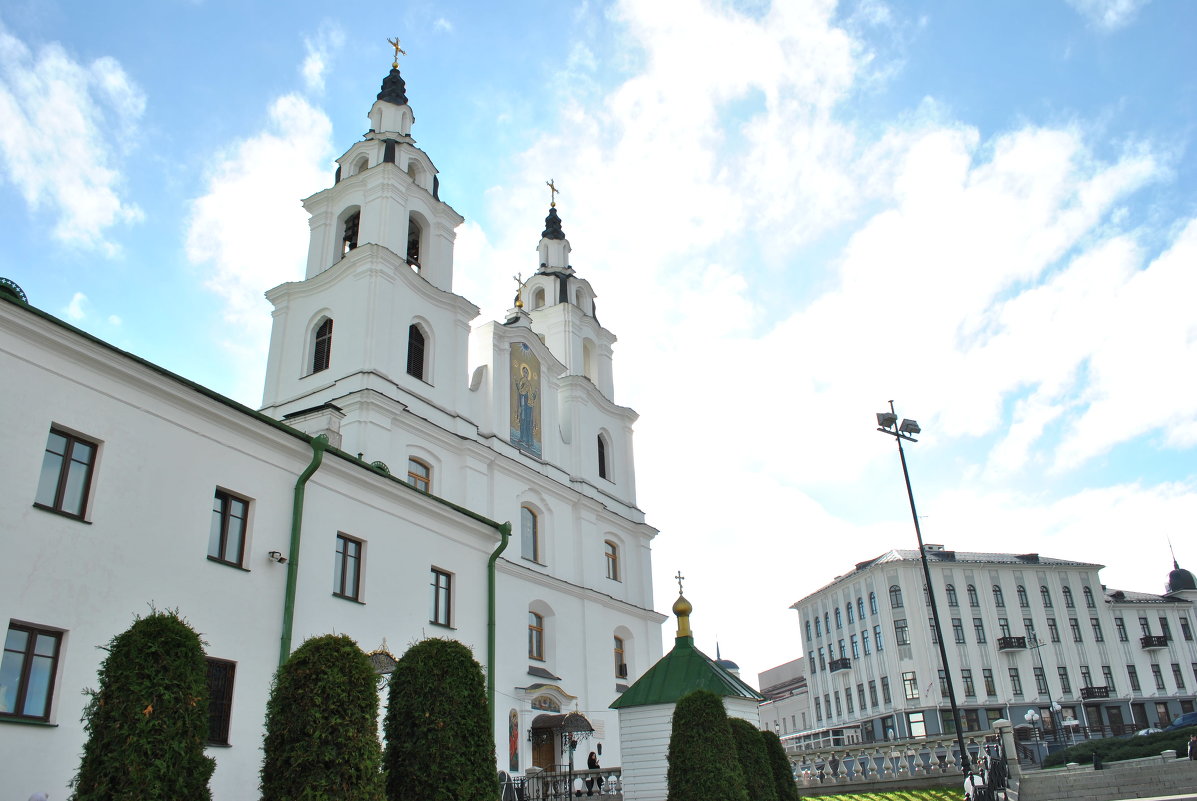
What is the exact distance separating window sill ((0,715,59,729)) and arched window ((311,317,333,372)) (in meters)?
18.8

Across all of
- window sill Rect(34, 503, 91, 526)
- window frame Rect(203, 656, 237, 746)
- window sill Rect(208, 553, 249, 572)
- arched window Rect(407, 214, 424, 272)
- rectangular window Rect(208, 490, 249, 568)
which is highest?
arched window Rect(407, 214, 424, 272)

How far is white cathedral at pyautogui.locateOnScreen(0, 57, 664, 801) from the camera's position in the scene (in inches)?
485

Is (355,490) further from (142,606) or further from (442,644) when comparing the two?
(442,644)

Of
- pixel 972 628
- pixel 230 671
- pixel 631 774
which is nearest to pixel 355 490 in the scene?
pixel 230 671

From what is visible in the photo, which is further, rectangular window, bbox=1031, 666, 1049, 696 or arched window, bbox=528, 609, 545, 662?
rectangular window, bbox=1031, 666, 1049, 696

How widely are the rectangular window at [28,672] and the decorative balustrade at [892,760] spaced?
59.3ft

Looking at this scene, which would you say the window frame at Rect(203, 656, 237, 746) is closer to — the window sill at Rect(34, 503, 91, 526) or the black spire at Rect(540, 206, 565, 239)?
the window sill at Rect(34, 503, 91, 526)

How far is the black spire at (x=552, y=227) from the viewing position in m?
44.1

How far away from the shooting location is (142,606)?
13.1 m

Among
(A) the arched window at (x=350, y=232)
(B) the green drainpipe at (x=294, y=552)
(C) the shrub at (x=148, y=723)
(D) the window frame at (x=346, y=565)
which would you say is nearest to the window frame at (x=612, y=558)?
(A) the arched window at (x=350, y=232)

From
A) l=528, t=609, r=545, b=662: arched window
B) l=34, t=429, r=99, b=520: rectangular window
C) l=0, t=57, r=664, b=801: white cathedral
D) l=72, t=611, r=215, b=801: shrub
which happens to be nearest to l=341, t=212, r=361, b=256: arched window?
l=0, t=57, r=664, b=801: white cathedral

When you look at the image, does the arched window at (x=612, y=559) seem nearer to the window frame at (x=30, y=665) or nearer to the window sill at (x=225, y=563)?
Result: the window sill at (x=225, y=563)

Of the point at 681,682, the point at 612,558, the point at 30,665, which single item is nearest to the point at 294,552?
the point at 30,665

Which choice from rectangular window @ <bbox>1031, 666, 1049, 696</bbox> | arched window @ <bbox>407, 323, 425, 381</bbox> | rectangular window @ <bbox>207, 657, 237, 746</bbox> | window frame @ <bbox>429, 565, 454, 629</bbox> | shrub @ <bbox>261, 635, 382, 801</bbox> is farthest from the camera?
rectangular window @ <bbox>1031, 666, 1049, 696</bbox>
